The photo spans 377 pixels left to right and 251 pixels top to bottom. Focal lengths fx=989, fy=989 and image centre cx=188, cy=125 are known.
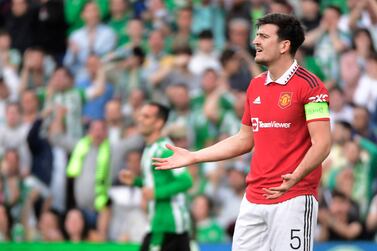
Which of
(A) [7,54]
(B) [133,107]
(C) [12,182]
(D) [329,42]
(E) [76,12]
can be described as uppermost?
(E) [76,12]

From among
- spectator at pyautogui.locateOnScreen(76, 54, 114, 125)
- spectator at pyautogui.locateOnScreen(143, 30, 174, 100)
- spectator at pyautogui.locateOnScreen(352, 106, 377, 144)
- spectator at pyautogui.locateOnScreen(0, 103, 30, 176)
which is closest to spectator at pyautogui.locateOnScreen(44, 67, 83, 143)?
spectator at pyautogui.locateOnScreen(76, 54, 114, 125)

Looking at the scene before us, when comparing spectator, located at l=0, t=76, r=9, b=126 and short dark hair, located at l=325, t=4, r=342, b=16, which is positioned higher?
short dark hair, located at l=325, t=4, r=342, b=16

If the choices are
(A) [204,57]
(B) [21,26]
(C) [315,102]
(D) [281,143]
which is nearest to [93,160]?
(A) [204,57]

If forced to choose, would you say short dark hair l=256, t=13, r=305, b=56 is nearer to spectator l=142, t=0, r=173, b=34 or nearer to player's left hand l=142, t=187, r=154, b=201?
player's left hand l=142, t=187, r=154, b=201

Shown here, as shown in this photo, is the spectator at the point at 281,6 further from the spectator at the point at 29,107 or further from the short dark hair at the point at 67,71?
the spectator at the point at 29,107

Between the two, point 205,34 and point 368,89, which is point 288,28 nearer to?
point 368,89

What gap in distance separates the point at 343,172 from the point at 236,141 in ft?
18.1

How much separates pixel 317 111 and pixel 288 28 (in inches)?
25.8

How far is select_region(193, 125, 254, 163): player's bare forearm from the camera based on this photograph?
275 inches

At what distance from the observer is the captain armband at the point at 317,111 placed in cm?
649

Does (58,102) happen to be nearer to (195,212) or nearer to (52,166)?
(52,166)

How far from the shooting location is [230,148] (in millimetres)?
7043

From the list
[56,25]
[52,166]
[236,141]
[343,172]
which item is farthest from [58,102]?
[236,141]

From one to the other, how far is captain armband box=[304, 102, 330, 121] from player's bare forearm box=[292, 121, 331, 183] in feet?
0.14
